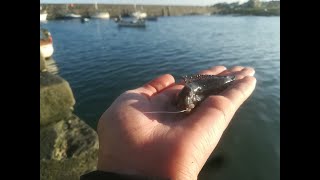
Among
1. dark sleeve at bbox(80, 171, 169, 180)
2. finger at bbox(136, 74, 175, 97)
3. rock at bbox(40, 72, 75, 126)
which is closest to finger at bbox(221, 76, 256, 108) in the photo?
finger at bbox(136, 74, 175, 97)

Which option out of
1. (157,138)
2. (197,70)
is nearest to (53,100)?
(157,138)

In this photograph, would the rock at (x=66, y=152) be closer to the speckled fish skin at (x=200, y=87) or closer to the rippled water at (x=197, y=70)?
the rippled water at (x=197, y=70)

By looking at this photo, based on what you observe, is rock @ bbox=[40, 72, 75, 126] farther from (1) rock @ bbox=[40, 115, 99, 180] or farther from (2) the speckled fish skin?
(2) the speckled fish skin

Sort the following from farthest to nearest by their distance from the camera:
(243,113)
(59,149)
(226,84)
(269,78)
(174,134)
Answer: (269,78) → (243,113) → (59,149) → (226,84) → (174,134)

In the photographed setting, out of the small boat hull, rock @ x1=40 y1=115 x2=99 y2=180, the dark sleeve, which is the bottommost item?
rock @ x1=40 y1=115 x2=99 y2=180
